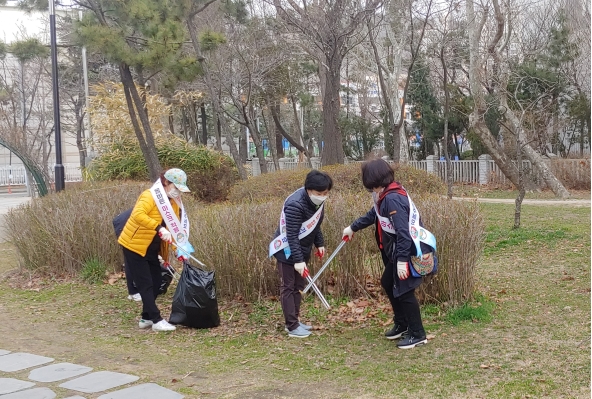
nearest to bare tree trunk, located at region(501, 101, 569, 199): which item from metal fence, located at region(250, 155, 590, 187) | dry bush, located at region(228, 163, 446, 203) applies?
metal fence, located at region(250, 155, 590, 187)

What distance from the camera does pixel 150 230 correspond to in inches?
236

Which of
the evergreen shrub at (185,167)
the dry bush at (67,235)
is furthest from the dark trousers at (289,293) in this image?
the evergreen shrub at (185,167)

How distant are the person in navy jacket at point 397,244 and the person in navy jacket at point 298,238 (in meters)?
0.47

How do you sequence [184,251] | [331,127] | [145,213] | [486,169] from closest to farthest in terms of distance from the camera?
1. [145,213]
2. [184,251]
3. [331,127]
4. [486,169]

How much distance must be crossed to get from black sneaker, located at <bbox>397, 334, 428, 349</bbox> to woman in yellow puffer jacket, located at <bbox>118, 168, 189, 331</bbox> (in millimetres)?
2072

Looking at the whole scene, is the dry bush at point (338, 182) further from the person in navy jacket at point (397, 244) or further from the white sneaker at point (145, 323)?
the person in navy jacket at point (397, 244)

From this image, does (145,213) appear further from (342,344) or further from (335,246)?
(342,344)

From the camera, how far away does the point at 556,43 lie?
26281 mm

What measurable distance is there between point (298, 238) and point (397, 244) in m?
0.92

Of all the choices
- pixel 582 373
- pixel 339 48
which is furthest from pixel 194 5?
pixel 582 373

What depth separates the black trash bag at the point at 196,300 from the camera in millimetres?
5910

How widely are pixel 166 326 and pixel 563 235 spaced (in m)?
6.62

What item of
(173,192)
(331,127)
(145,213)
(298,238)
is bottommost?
(298,238)

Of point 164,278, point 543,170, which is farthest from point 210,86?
point 543,170
